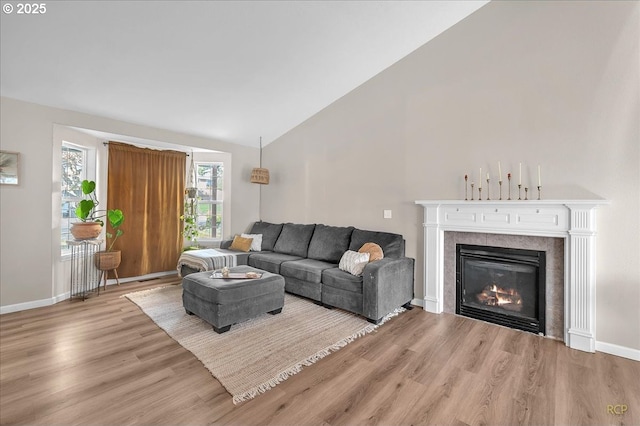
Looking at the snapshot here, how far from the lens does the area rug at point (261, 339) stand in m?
2.16

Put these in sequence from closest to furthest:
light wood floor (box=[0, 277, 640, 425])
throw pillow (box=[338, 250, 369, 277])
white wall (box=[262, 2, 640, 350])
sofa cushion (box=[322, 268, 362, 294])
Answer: light wood floor (box=[0, 277, 640, 425]), white wall (box=[262, 2, 640, 350]), sofa cushion (box=[322, 268, 362, 294]), throw pillow (box=[338, 250, 369, 277])

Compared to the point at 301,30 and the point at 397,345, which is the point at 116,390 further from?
the point at 301,30

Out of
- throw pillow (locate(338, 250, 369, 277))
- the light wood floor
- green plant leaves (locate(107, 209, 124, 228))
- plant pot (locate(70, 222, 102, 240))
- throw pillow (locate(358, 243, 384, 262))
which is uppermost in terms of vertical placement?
green plant leaves (locate(107, 209, 124, 228))

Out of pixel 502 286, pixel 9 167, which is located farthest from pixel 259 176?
pixel 502 286

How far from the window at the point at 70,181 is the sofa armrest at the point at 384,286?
4.12 meters

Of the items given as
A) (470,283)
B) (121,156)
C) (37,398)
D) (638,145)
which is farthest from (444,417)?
(121,156)

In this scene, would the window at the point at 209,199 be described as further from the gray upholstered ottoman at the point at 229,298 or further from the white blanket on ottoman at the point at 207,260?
the gray upholstered ottoman at the point at 229,298

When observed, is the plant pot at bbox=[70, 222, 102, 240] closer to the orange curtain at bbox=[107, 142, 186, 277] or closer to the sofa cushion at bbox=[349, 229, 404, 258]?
the orange curtain at bbox=[107, 142, 186, 277]

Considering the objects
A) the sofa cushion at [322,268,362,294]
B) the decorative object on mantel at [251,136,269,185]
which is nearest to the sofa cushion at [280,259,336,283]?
the sofa cushion at [322,268,362,294]

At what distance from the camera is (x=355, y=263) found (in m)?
3.44

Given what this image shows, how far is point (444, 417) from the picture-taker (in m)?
1.76

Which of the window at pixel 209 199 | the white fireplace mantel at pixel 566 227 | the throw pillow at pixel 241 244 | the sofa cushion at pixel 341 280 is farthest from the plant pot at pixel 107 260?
the white fireplace mantel at pixel 566 227

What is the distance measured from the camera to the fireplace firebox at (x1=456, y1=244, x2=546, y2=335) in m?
2.97

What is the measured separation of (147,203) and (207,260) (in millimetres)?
1656
